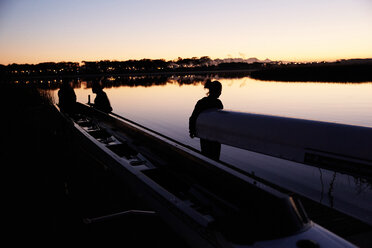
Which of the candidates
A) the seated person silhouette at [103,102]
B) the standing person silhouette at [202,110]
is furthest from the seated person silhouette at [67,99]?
the standing person silhouette at [202,110]

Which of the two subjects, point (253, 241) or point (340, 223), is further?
point (340, 223)

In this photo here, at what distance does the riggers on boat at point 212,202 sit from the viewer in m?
2.77

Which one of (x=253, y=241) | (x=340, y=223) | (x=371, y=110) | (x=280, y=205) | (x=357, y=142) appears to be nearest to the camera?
(x=253, y=241)

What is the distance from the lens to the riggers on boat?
9.09 feet

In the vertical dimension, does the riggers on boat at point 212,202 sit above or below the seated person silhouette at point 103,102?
below

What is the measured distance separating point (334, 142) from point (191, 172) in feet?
8.35

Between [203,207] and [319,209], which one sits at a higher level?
[203,207]

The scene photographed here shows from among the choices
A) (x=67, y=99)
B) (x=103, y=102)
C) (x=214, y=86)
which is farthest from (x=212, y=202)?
(x=67, y=99)

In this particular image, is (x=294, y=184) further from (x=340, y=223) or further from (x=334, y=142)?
(x=334, y=142)

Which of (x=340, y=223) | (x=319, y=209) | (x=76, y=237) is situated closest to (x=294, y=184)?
(x=319, y=209)

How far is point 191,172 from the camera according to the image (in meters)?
5.07

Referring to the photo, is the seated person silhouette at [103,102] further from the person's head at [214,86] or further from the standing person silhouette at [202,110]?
the person's head at [214,86]

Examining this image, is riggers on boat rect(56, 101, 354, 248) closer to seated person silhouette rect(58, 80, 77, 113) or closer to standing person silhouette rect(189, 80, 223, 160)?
standing person silhouette rect(189, 80, 223, 160)

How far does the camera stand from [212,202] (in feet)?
13.8
